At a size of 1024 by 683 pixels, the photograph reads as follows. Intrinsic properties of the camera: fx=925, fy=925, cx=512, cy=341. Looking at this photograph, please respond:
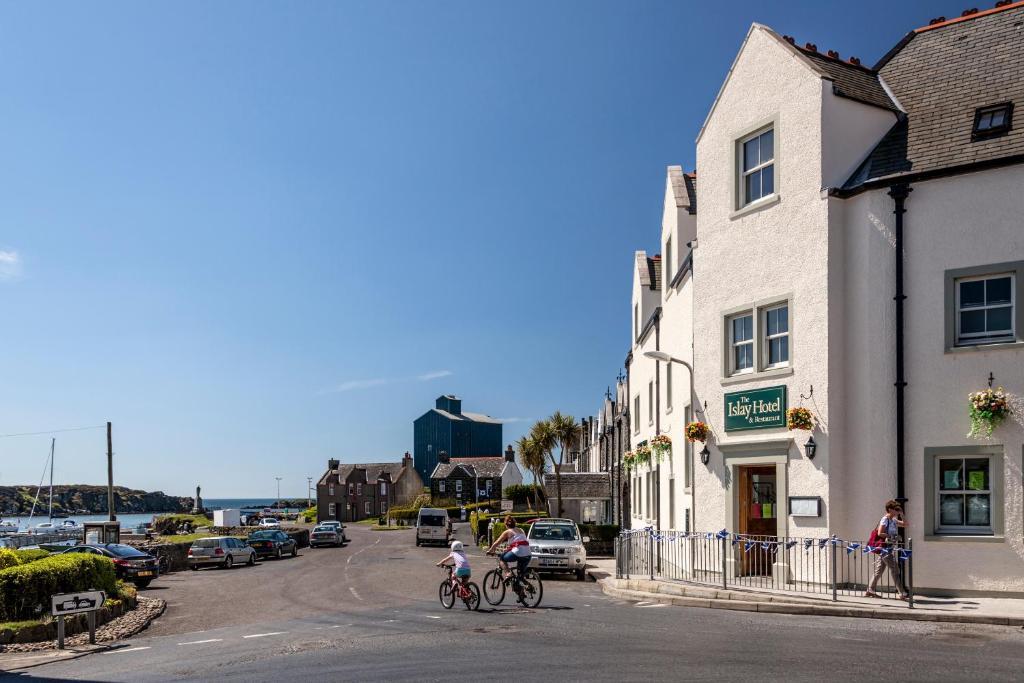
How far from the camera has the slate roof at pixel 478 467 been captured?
108 meters

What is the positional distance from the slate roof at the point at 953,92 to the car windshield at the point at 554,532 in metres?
14.5

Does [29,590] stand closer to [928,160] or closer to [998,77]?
[928,160]

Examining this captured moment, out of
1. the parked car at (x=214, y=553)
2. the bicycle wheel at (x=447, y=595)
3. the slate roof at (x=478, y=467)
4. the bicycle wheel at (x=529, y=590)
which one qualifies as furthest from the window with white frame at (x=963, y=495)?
the slate roof at (x=478, y=467)

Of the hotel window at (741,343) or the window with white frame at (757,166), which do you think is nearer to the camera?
the window with white frame at (757,166)

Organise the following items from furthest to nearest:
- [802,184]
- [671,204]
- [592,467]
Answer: [592,467] → [671,204] → [802,184]

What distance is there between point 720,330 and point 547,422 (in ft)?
128

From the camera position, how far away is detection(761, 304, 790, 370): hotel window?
61.7 ft

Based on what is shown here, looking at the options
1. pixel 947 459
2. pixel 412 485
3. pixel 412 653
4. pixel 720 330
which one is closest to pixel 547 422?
pixel 720 330

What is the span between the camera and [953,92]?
1811cm

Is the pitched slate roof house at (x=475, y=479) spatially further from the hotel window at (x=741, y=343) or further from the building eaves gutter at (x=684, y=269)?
the hotel window at (x=741, y=343)

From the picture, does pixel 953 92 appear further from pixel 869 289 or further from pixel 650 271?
pixel 650 271

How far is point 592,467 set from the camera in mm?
73062

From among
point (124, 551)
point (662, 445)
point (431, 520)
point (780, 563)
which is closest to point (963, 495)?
point (780, 563)

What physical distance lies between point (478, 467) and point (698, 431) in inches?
3557
